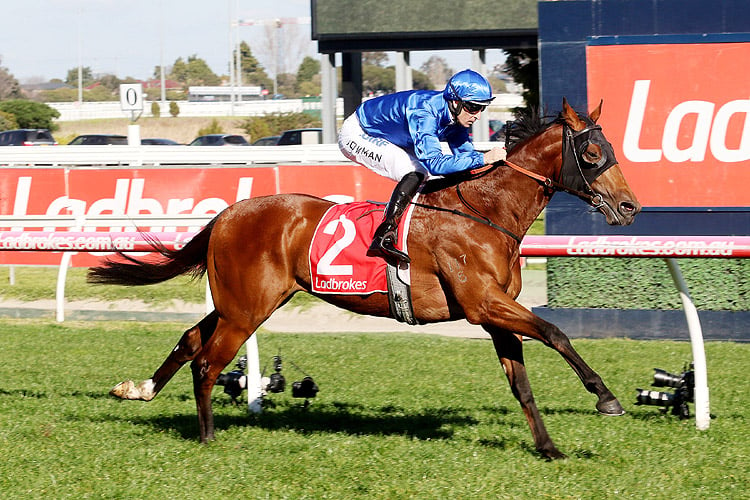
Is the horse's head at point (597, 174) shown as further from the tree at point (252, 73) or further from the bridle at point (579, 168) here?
the tree at point (252, 73)

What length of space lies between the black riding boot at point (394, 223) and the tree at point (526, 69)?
38.4ft

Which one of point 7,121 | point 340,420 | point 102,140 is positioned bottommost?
point 340,420

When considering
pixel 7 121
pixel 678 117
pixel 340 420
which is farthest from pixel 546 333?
pixel 7 121

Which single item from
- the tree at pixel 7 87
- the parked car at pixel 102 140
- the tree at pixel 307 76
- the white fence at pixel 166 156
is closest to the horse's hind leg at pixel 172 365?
the white fence at pixel 166 156

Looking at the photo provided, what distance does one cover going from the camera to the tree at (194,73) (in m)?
111

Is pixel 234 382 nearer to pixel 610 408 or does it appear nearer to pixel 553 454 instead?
pixel 553 454

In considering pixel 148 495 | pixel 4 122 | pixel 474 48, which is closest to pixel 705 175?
pixel 148 495

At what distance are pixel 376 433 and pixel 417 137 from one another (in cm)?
163

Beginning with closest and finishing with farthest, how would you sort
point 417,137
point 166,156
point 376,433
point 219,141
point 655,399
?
point 417,137, point 376,433, point 655,399, point 166,156, point 219,141

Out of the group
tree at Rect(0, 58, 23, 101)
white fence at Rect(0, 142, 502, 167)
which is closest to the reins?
white fence at Rect(0, 142, 502, 167)

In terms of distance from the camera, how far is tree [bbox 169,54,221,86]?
111m

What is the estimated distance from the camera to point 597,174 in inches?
185

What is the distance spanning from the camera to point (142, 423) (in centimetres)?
552

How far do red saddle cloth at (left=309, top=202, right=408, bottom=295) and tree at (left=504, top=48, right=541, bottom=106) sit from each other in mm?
11625
